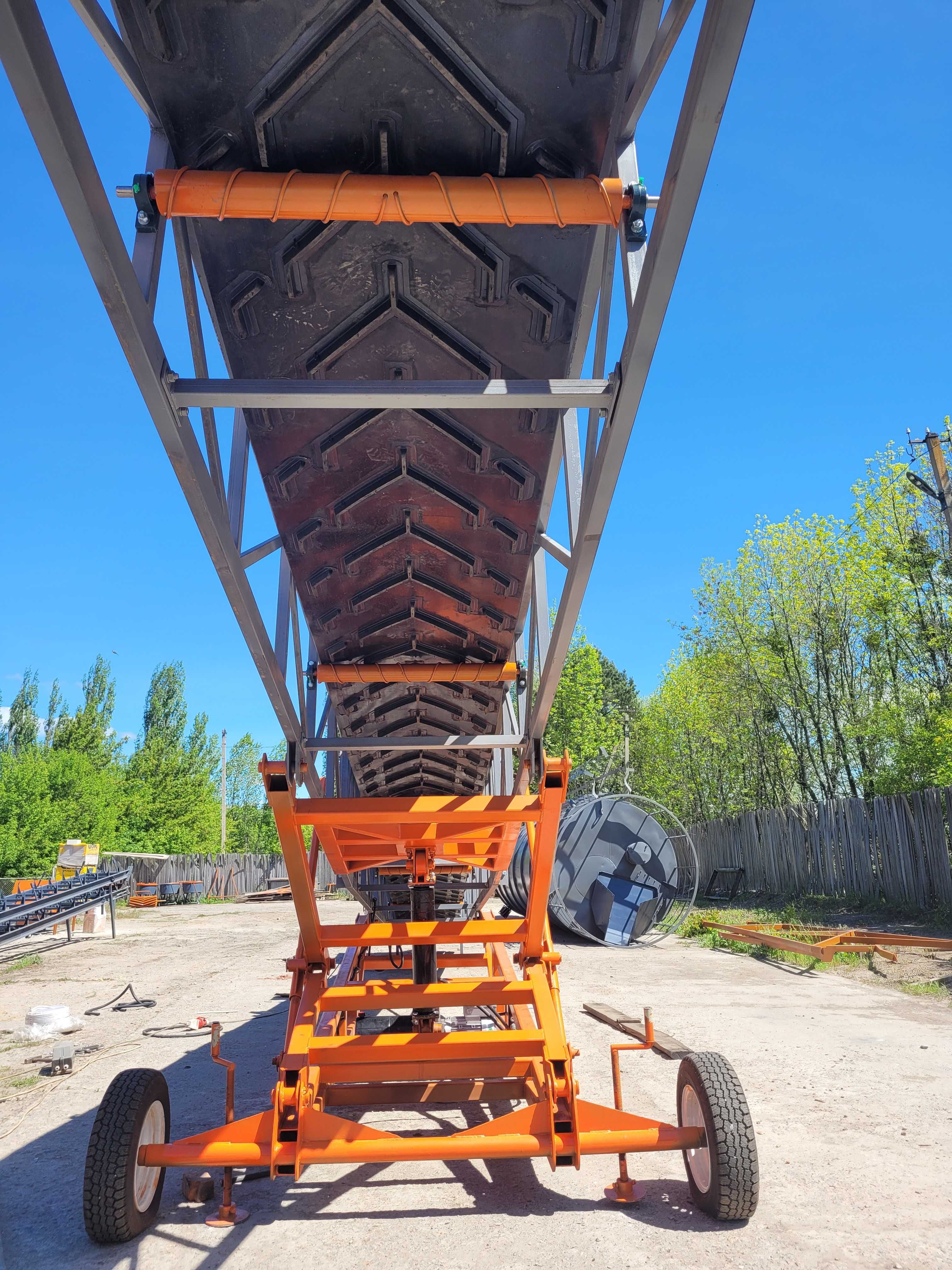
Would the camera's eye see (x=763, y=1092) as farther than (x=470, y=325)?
Yes

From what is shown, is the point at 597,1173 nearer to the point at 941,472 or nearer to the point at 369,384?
the point at 369,384

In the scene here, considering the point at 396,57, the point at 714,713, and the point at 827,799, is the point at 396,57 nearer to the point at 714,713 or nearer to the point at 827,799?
the point at 827,799

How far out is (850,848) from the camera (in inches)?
675

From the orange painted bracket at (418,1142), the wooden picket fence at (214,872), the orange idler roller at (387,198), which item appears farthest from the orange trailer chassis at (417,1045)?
the wooden picket fence at (214,872)

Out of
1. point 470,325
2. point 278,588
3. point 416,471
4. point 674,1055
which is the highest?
point 470,325

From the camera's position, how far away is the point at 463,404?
2.52 meters

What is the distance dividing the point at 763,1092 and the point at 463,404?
18.3ft

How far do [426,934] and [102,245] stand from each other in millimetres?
4026

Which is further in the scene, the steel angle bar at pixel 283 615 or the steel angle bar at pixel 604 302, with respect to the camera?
the steel angle bar at pixel 283 615

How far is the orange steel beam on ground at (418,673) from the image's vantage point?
16.0ft

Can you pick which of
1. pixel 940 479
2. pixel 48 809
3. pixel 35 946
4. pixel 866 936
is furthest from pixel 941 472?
pixel 48 809

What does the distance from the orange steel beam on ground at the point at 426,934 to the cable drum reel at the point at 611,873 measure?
8.73m

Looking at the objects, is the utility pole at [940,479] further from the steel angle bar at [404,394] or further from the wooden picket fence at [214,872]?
the wooden picket fence at [214,872]

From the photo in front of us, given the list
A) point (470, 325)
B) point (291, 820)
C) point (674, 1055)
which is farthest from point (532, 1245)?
point (470, 325)
